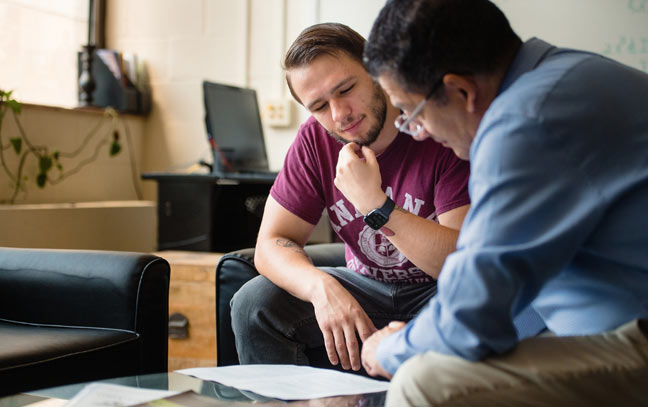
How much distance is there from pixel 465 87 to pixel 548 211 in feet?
0.66

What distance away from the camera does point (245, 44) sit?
128 inches

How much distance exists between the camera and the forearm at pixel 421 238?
131cm

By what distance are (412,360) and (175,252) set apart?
6.51 ft

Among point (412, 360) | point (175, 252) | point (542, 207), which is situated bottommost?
point (175, 252)

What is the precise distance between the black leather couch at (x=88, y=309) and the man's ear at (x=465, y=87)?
1013 mm

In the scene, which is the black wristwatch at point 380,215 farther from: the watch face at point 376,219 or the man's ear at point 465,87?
the man's ear at point 465,87

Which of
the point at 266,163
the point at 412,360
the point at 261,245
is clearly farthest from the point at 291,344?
the point at 266,163

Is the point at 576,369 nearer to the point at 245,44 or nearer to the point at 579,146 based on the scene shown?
the point at 579,146

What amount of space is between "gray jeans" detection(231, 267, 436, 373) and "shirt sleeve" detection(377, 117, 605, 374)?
2.47 feet

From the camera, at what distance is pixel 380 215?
130 centimetres

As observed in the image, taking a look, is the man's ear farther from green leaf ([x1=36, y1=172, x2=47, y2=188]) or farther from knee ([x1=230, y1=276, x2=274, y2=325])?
green leaf ([x1=36, y1=172, x2=47, y2=188])

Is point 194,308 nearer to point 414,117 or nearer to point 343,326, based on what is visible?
point 343,326

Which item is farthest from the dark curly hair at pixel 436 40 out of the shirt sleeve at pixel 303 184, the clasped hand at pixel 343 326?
the shirt sleeve at pixel 303 184

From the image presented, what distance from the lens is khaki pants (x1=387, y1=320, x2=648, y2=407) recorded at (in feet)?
2.58
